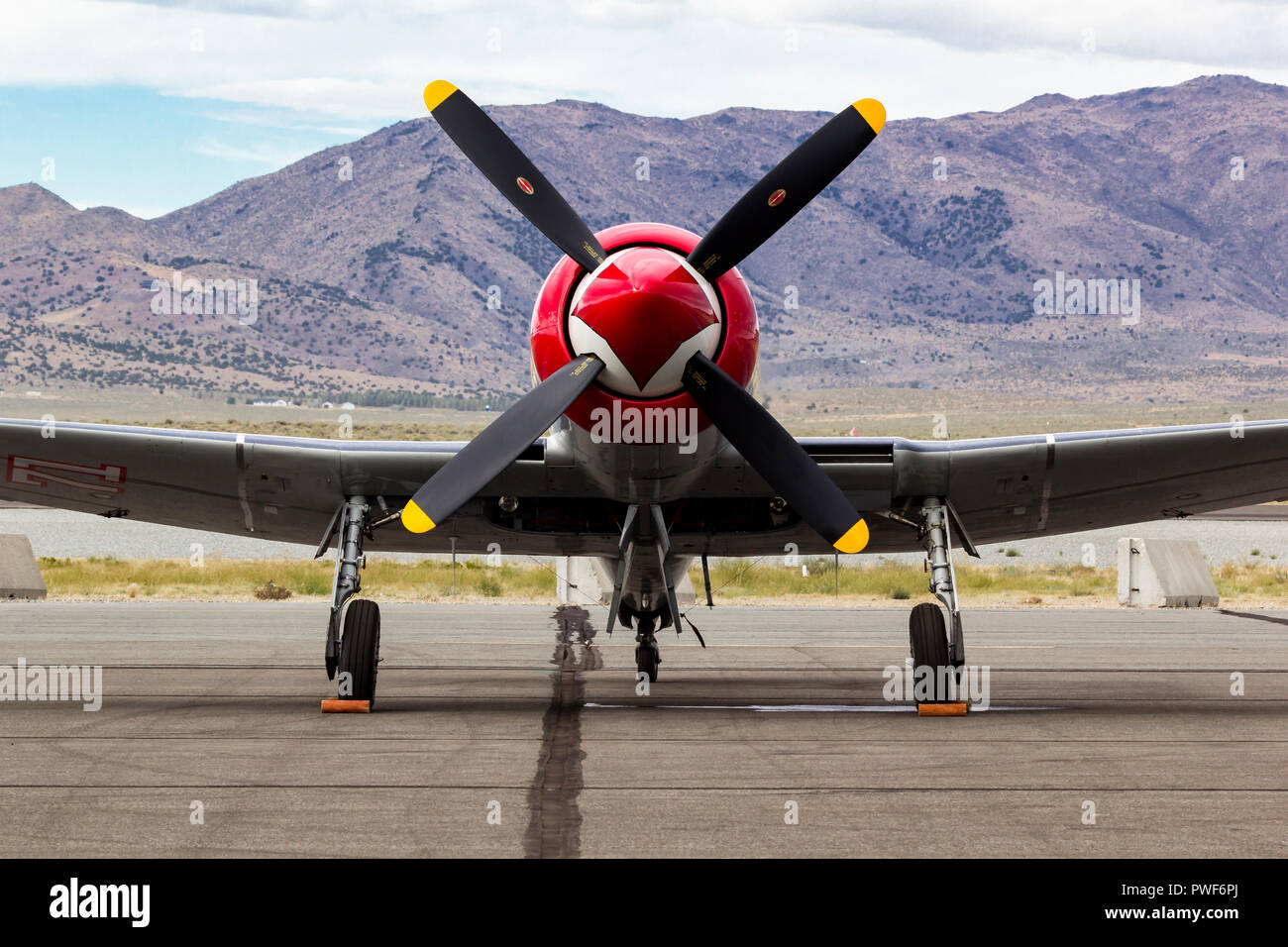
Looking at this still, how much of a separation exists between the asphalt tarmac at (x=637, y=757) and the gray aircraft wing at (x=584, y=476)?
5.71ft

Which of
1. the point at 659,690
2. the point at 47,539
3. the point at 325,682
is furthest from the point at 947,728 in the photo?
the point at 47,539

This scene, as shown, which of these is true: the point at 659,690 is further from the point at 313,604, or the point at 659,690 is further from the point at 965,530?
the point at 313,604

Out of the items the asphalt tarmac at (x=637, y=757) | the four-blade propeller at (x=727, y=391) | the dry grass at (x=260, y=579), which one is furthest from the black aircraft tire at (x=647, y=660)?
the dry grass at (x=260, y=579)

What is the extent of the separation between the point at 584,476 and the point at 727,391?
1722mm

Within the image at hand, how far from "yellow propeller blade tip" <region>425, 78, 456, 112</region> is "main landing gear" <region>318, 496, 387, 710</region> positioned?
3864 mm

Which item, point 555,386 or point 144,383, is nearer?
point 555,386

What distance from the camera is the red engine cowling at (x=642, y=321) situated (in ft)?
37.4

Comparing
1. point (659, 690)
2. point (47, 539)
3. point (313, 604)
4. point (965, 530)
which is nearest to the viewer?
point (965, 530)

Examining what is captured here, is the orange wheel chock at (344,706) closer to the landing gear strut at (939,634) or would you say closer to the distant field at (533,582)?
the landing gear strut at (939,634)

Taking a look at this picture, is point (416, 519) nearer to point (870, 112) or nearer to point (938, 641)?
point (938, 641)

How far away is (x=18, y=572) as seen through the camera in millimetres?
29359

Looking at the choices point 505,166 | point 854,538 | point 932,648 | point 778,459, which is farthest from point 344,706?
point 932,648
